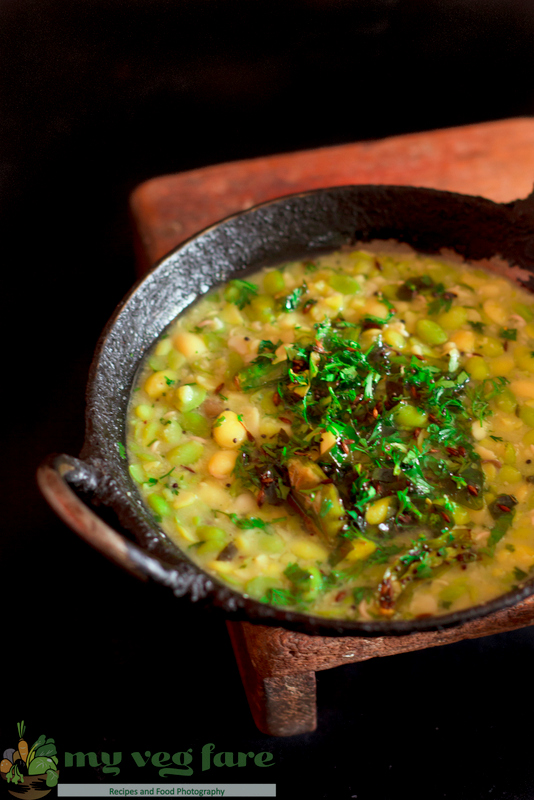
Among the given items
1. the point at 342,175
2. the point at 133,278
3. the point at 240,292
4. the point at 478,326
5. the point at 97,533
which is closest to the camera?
the point at 97,533

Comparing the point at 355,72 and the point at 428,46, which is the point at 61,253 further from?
the point at 428,46

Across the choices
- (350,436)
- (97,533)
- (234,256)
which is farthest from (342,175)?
(97,533)

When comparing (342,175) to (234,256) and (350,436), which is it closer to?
(234,256)

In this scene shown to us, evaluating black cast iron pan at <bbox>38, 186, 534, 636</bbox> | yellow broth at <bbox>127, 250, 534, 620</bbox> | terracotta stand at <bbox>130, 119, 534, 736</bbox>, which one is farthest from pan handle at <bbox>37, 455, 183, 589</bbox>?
terracotta stand at <bbox>130, 119, 534, 736</bbox>

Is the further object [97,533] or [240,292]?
[240,292]

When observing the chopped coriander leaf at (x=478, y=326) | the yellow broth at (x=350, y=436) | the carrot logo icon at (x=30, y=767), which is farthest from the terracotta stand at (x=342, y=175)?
the carrot logo icon at (x=30, y=767)

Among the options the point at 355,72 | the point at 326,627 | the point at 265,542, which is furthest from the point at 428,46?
the point at 326,627

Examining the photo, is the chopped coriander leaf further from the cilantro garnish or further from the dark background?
the dark background

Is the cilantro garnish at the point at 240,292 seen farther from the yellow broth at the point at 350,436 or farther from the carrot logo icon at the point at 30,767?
the carrot logo icon at the point at 30,767
